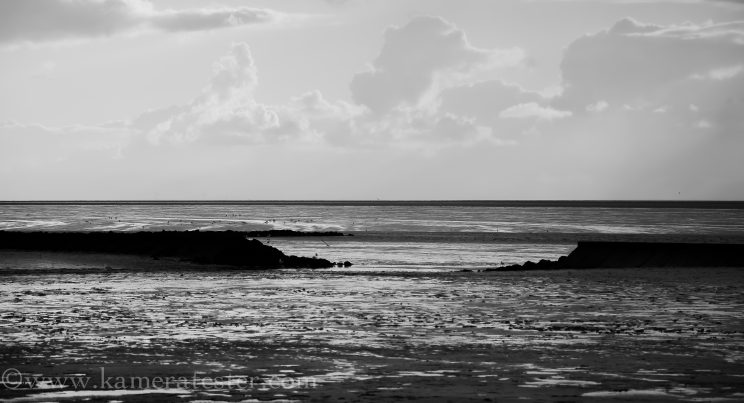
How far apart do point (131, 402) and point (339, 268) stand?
115 feet

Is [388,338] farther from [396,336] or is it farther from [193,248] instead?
[193,248]

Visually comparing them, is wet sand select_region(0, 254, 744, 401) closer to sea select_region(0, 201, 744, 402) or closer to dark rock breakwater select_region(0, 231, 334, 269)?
sea select_region(0, 201, 744, 402)

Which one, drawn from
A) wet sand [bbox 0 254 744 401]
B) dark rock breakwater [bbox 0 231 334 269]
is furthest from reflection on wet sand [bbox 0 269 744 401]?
dark rock breakwater [bbox 0 231 334 269]

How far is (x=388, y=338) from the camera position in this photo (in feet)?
70.6

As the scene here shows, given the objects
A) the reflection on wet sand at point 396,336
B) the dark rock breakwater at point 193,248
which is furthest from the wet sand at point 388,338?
the dark rock breakwater at point 193,248

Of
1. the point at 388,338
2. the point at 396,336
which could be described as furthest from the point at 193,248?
the point at 388,338

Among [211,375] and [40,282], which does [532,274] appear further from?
[211,375]

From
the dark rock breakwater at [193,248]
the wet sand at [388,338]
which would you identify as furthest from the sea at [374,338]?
the dark rock breakwater at [193,248]

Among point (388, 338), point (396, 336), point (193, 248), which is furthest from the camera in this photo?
point (193, 248)

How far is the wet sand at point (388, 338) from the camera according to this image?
15.7m

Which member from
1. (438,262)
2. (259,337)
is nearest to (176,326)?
(259,337)

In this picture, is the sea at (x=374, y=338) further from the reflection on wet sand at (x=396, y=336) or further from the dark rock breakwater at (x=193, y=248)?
the dark rock breakwater at (x=193, y=248)

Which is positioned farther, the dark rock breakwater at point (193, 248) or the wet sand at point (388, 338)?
the dark rock breakwater at point (193, 248)

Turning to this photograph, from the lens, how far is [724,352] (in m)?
19.5
